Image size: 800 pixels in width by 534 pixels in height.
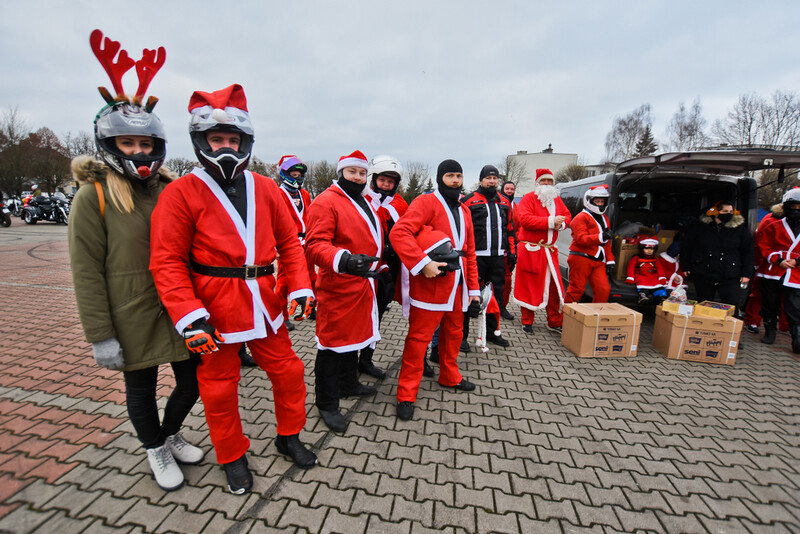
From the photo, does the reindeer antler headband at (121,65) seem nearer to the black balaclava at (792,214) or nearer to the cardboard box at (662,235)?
the cardboard box at (662,235)

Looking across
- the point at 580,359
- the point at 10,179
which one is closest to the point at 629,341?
the point at 580,359

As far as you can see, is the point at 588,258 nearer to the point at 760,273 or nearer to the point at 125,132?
the point at 760,273

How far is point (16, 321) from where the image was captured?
492 centimetres

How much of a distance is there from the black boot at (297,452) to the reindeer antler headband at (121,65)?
2.13 meters

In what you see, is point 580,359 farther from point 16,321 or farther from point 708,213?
point 16,321

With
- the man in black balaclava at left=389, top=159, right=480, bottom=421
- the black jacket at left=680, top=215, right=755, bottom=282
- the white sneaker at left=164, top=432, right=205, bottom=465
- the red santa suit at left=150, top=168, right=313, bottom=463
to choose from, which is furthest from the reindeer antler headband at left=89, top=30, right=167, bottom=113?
the black jacket at left=680, top=215, right=755, bottom=282

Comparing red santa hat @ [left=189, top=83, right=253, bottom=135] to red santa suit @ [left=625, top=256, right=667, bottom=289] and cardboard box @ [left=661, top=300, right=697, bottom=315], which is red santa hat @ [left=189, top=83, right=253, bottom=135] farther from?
red santa suit @ [left=625, top=256, right=667, bottom=289]

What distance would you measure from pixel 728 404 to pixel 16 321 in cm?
833

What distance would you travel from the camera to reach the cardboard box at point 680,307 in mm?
4215

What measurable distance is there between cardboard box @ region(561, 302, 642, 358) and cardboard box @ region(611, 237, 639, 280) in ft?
4.46

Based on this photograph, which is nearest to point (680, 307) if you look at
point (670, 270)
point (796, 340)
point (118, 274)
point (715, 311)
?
point (715, 311)

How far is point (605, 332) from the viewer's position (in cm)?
425

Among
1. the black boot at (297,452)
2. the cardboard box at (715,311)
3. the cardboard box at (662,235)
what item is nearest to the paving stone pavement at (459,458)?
the black boot at (297,452)

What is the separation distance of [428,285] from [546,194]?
3007 mm
